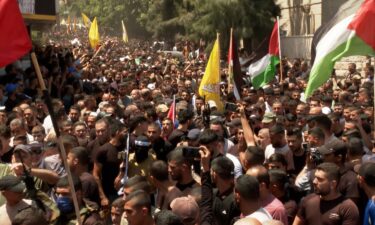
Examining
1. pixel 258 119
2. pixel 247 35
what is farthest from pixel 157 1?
pixel 258 119

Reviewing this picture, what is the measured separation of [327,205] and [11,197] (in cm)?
246

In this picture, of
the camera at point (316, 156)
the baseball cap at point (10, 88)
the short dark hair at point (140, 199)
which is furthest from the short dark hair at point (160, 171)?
the baseball cap at point (10, 88)

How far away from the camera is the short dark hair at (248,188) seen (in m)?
5.29

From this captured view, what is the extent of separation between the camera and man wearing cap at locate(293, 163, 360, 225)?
5637mm

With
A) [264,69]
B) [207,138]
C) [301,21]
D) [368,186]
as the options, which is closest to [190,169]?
[207,138]

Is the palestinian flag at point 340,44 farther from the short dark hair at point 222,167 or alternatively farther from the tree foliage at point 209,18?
the tree foliage at point 209,18

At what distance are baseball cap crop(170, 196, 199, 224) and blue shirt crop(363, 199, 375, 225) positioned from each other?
1433 mm

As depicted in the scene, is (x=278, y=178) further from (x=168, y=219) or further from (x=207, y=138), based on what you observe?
(x=168, y=219)

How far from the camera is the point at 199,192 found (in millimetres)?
5895

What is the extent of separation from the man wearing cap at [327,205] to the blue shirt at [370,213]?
0.11 m

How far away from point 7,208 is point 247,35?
1202 inches

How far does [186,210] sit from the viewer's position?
5.17m

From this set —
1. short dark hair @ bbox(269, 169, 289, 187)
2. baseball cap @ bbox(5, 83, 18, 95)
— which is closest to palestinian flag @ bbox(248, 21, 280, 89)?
baseball cap @ bbox(5, 83, 18, 95)

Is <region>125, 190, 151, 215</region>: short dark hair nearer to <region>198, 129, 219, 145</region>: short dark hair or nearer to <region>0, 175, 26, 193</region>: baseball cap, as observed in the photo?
<region>0, 175, 26, 193</region>: baseball cap
